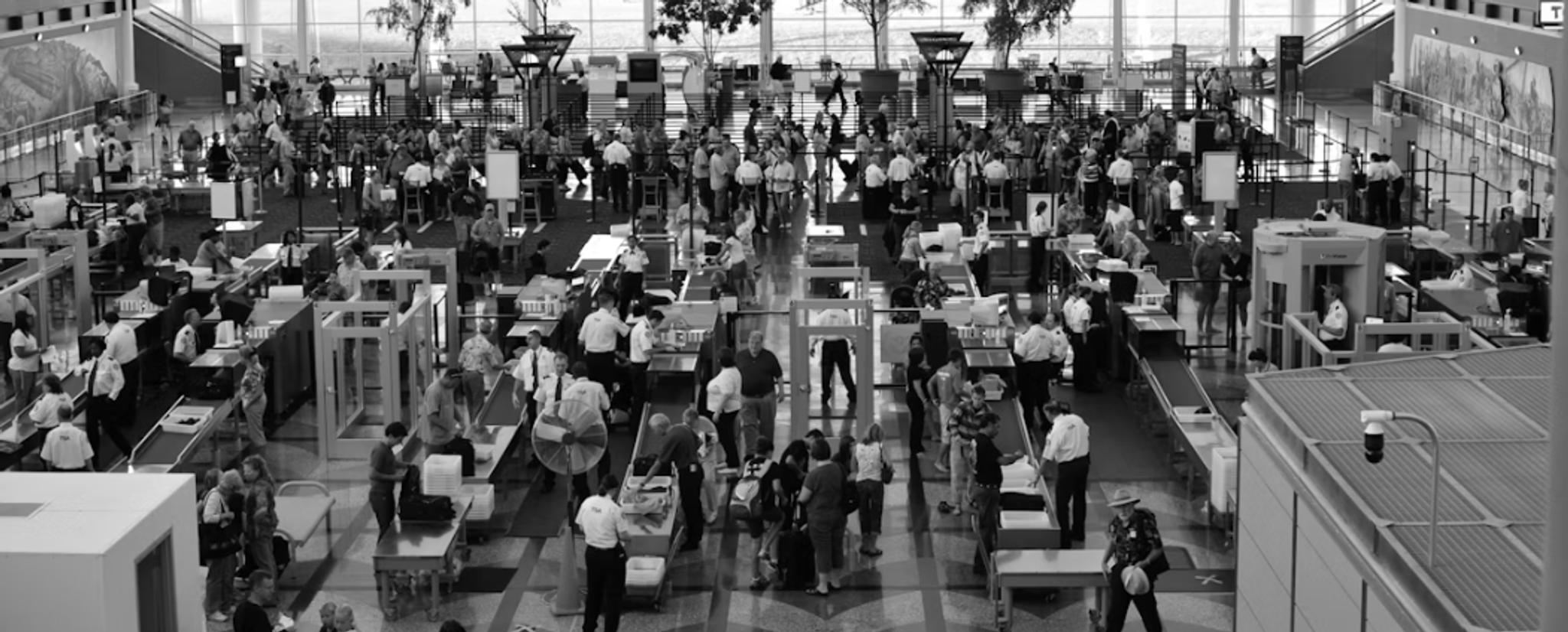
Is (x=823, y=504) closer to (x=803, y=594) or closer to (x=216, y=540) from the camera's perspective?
(x=803, y=594)

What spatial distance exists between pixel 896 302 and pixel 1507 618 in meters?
15.9

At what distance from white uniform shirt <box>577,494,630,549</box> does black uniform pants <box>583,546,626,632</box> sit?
0.06 m

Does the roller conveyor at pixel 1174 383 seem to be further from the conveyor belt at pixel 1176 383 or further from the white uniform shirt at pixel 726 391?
the white uniform shirt at pixel 726 391

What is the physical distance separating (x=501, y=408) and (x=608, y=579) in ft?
19.5

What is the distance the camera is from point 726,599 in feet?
55.0

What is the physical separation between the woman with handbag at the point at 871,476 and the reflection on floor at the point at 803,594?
1.04 ft

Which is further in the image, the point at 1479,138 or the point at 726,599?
the point at 1479,138

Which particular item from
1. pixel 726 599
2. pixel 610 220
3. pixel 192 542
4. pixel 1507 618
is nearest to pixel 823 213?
pixel 610 220

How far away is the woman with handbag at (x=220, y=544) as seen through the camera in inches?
624

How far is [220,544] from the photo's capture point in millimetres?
15883

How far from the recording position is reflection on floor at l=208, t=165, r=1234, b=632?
1617 centimetres

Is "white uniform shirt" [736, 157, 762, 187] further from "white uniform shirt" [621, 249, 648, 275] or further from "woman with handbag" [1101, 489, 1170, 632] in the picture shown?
"woman with handbag" [1101, 489, 1170, 632]

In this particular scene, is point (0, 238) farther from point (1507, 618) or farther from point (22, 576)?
point (1507, 618)

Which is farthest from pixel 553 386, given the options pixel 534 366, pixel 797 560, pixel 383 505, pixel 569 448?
pixel 797 560
